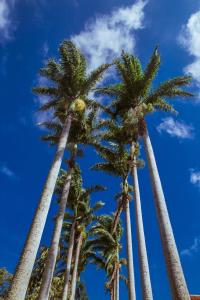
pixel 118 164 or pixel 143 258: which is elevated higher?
pixel 118 164

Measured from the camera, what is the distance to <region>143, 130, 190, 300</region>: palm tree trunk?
893 cm

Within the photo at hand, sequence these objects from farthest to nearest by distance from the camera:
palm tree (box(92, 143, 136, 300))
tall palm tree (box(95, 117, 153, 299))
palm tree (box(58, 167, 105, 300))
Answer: palm tree (box(58, 167, 105, 300)) → palm tree (box(92, 143, 136, 300)) → tall palm tree (box(95, 117, 153, 299))

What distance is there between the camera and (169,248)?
1026 centimetres

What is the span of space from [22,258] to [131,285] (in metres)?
11.5

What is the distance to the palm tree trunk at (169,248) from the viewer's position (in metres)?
8.93

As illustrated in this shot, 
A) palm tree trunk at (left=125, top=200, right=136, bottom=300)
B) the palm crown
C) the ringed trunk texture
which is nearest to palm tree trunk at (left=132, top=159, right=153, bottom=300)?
palm tree trunk at (left=125, top=200, right=136, bottom=300)

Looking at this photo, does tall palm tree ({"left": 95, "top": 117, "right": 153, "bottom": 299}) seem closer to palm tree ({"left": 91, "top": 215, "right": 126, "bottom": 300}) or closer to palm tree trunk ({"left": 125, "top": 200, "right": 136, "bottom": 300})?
palm tree trunk ({"left": 125, "top": 200, "right": 136, "bottom": 300})

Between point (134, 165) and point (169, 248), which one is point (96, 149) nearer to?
point (134, 165)

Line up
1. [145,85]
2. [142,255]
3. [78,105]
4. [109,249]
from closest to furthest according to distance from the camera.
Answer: [142,255] → [78,105] → [145,85] → [109,249]

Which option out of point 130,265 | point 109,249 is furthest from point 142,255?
point 109,249

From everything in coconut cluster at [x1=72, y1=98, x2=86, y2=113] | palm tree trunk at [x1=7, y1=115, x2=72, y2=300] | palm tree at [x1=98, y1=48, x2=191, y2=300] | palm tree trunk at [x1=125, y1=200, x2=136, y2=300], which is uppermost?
palm tree at [x1=98, y1=48, x2=191, y2=300]

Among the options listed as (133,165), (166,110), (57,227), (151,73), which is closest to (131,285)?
(57,227)

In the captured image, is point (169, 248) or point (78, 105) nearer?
point (169, 248)

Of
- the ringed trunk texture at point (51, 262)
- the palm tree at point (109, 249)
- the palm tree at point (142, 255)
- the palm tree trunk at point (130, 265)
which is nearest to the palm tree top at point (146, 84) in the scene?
the palm tree at point (142, 255)
